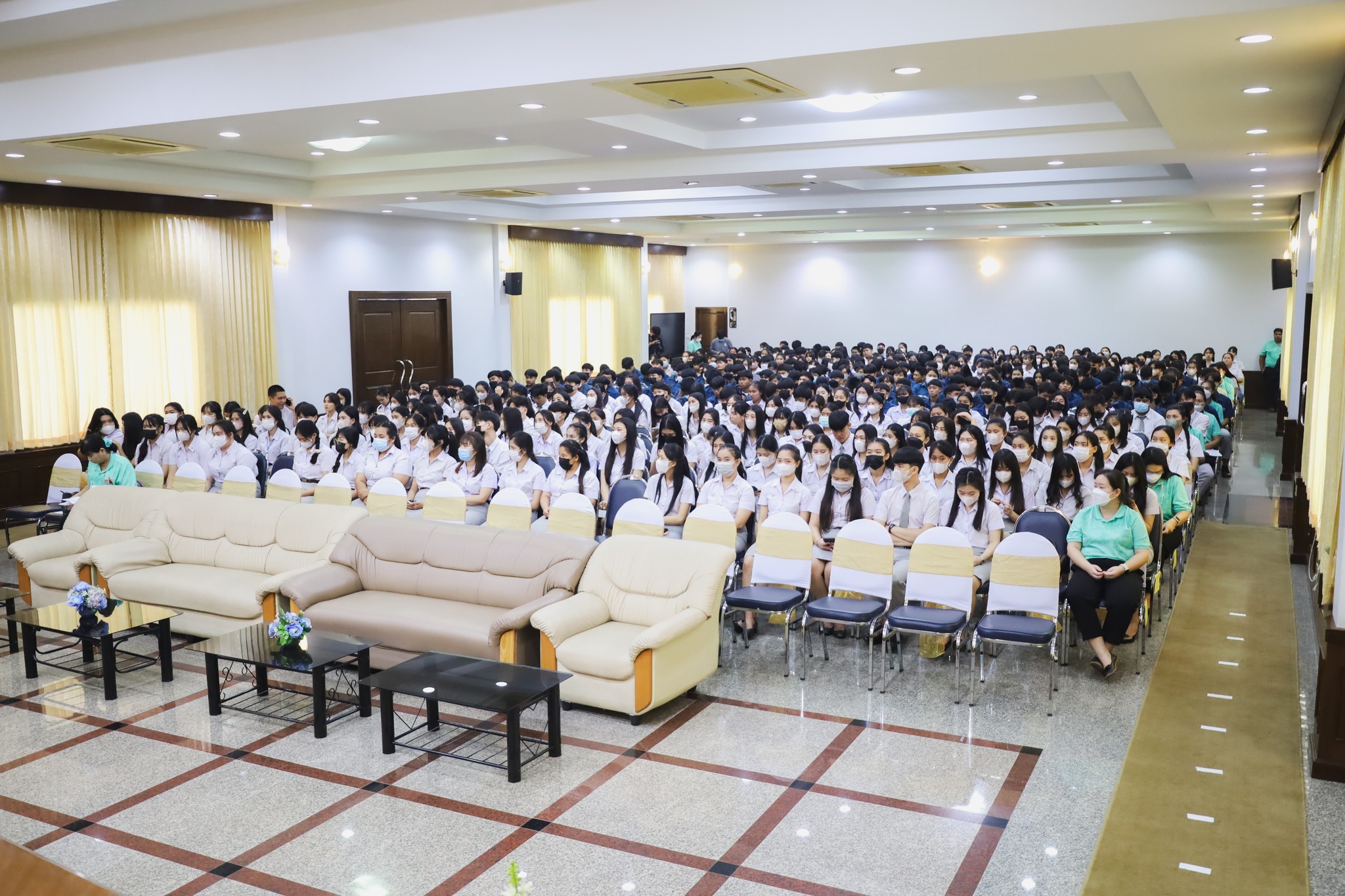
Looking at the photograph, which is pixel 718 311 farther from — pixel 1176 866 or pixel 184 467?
pixel 1176 866

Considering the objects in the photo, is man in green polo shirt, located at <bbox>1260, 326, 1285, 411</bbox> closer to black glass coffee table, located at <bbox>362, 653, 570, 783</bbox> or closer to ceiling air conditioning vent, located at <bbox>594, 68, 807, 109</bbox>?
ceiling air conditioning vent, located at <bbox>594, 68, 807, 109</bbox>

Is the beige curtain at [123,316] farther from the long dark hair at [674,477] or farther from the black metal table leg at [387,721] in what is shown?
the black metal table leg at [387,721]

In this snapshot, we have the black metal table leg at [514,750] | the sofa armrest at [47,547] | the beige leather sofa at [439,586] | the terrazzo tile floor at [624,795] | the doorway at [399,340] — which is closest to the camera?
the terrazzo tile floor at [624,795]

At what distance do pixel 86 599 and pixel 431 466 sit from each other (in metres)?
3.63

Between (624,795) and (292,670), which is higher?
(292,670)

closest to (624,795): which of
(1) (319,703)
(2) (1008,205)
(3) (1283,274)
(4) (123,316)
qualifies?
(1) (319,703)

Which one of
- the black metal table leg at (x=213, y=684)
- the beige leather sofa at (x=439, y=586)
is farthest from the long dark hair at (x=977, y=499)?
the black metal table leg at (x=213, y=684)

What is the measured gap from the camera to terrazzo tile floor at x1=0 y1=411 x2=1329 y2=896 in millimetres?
4664

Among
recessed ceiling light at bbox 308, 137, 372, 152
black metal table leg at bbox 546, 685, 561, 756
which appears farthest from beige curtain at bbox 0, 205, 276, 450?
black metal table leg at bbox 546, 685, 561, 756

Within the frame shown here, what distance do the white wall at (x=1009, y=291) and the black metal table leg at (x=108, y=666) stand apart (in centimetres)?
2226

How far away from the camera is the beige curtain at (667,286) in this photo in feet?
87.9

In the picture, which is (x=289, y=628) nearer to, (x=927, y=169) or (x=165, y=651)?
(x=165, y=651)

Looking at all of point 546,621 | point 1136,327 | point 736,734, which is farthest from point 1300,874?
point 1136,327

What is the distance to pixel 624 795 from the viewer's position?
5395 millimetres
